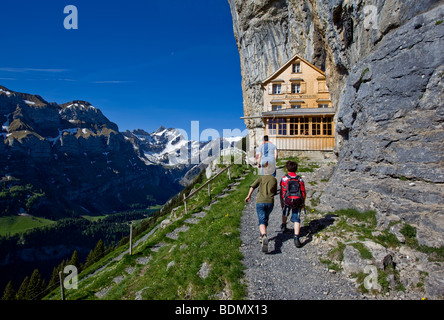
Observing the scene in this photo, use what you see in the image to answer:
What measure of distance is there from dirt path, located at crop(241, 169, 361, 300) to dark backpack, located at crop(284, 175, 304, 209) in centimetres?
186

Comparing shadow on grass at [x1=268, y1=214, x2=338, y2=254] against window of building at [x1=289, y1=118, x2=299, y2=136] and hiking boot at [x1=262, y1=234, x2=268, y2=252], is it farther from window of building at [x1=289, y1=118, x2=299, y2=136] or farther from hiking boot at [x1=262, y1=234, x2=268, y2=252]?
window of building at [x1=289, y1=118, x2=299, y2=136]

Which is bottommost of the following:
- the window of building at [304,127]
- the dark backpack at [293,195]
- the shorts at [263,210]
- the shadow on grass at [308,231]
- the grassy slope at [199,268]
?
the grassy slope at [199,268]

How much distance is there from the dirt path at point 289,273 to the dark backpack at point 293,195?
1862mm

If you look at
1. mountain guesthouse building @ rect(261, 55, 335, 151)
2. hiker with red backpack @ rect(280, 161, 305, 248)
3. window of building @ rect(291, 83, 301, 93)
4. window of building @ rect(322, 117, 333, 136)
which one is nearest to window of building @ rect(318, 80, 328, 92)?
mountain guesthouse building @ rect(261, 55, 335, 151)

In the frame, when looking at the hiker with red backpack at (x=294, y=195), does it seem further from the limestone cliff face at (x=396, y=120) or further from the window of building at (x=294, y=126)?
the window of building at (x=294, y=126)

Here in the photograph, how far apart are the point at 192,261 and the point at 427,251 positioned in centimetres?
816

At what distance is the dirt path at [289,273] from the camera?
713cm

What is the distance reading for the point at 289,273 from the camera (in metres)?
8.17

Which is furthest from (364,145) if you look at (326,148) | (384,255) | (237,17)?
(237,17)

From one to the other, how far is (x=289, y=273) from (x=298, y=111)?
25.2 m

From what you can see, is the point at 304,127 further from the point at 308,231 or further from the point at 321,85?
the point at 308,231

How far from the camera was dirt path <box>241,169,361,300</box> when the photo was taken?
713 cm

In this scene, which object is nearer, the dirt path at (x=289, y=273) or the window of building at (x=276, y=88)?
the dirt path at (x=289, y=273)

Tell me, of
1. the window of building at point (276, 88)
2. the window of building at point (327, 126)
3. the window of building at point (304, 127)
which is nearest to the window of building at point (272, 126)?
the window of building at point (304, 127)
